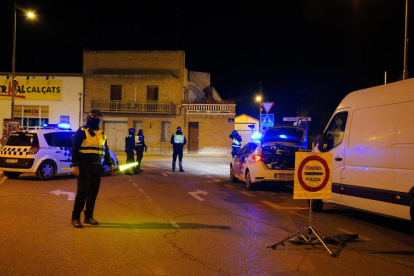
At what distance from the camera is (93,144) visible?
6.98 metres

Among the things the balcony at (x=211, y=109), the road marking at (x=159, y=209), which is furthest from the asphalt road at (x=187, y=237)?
the balcony at (x=211, y=109)

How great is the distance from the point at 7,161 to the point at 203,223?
857 cm

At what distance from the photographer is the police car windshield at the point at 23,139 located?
43.0 feet

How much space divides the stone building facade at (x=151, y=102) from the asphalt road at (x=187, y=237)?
25.9 meters

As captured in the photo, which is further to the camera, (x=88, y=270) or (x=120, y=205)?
(x=120, y=205)

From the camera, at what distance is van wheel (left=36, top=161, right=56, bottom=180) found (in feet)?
43.1

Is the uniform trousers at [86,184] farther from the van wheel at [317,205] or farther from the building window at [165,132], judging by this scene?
the building window at [165,132]

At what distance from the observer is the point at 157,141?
1458 inches

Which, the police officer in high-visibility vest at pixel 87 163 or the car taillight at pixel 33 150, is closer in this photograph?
the police officer in high-visibility vest at pixel 87 163

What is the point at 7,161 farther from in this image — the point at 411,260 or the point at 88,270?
the point at 411,260

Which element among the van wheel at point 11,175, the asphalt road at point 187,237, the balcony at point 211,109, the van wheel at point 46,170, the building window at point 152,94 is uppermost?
the building window at point 152,94

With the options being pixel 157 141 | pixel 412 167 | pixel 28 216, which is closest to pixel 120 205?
pixel 28 216

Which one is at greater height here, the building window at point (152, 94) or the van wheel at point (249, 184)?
the building window at point (152, 94)

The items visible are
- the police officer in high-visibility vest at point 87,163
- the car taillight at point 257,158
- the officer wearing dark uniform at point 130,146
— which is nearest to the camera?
the police officer in high-visibility vest at point 87,163
